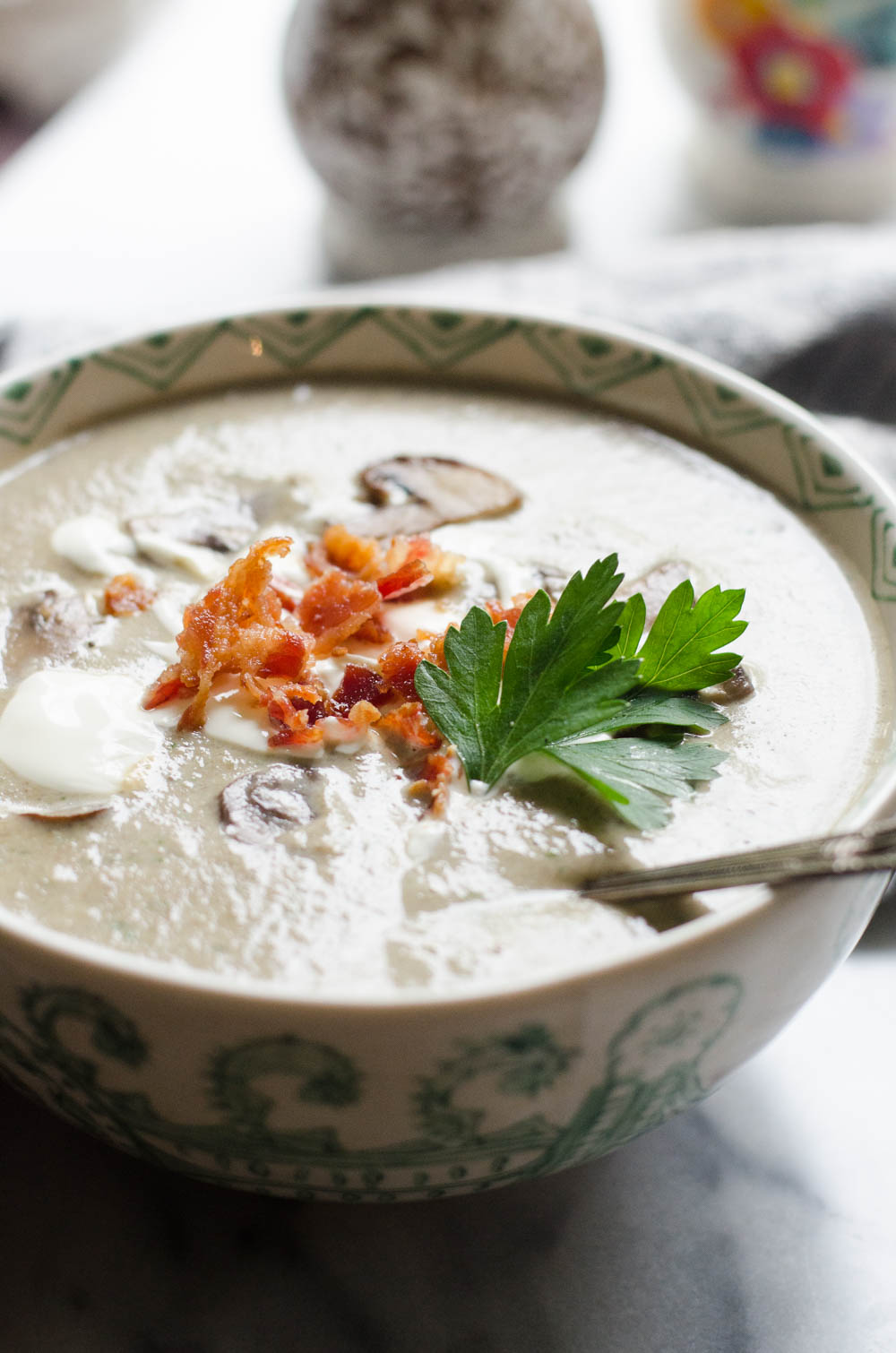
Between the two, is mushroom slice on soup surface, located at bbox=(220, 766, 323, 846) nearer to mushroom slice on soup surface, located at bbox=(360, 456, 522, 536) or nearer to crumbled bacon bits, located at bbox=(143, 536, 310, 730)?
crumbled bacon bits, located at bbox=(143, 536, 310, 730)

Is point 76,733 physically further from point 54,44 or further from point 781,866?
point 54,44

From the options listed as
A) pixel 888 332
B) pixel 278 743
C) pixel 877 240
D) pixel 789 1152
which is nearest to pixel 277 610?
pixel 278 743

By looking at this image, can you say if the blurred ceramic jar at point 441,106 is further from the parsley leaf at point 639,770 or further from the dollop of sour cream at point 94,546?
the parsley leaf at point 639,770

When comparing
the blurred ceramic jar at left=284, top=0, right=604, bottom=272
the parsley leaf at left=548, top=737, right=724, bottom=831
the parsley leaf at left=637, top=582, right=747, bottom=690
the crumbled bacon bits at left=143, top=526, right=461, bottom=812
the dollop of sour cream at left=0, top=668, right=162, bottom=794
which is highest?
the blurred ceramic jar at left=284, top=0, right=604, bottom=272

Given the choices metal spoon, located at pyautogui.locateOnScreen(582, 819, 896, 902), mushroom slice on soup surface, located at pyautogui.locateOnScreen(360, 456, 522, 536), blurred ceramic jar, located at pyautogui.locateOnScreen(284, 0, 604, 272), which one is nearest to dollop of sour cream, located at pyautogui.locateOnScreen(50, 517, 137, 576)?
mushroom slice on soup surface, located at pyautogui.locateOnScreen(360, 456, 522, 536)

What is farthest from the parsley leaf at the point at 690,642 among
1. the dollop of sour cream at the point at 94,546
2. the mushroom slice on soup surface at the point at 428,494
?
the dollop of sour cream at the point at 94,546
